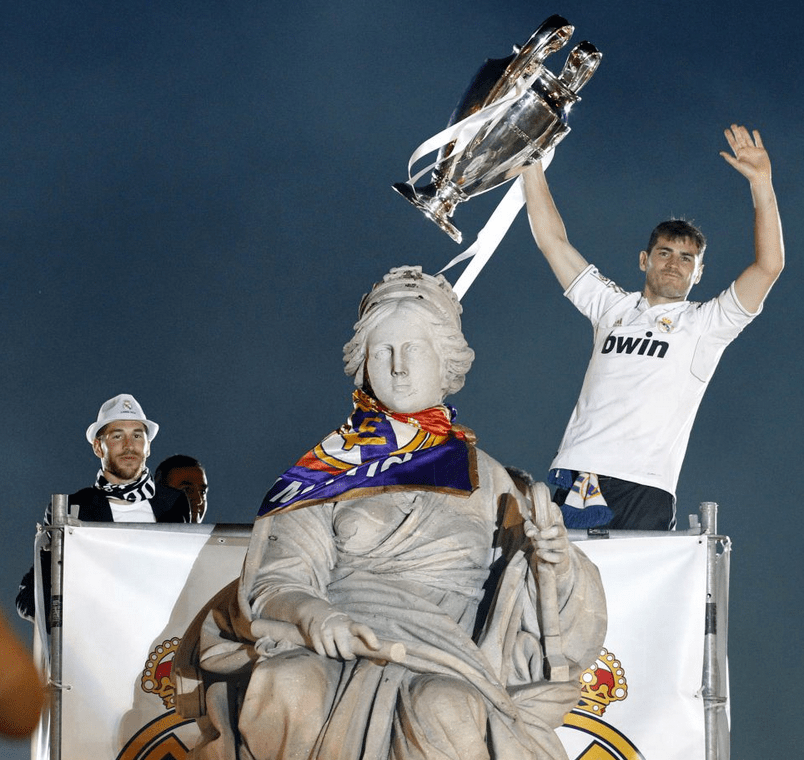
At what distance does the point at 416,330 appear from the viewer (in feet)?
14.6

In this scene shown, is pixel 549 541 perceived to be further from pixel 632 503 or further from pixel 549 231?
pixel 549 231

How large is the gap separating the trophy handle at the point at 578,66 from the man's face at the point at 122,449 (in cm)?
203

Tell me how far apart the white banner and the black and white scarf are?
328 millimetres

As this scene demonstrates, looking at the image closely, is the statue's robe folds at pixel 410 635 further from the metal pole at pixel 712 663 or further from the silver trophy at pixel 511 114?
the silver trophy at pixel 511 114

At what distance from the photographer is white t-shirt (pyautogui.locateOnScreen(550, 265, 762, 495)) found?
5285 mm

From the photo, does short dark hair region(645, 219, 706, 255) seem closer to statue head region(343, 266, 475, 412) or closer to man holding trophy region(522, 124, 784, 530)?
man holding trophy region(522, 124, 784, 530)

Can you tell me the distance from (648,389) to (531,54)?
1.29 metres

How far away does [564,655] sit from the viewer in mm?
4027

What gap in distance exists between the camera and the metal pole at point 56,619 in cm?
483

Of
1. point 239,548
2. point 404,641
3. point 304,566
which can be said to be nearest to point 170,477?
point 239,548

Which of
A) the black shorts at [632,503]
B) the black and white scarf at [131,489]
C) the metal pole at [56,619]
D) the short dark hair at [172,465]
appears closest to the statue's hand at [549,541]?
the black shorts at [632,503]

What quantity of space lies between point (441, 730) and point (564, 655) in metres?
0.61

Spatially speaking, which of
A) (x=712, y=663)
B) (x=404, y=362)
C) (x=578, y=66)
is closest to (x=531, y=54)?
(x=578, y=66)

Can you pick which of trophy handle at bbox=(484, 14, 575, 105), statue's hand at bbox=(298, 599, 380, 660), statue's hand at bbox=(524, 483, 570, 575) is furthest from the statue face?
trophy handle at bbox=(484, 14, 575, 105)
